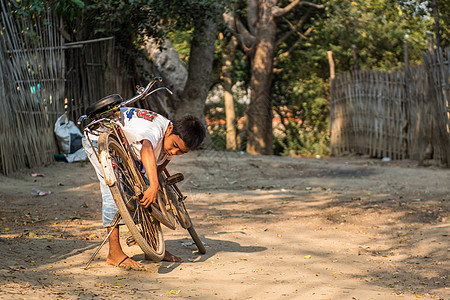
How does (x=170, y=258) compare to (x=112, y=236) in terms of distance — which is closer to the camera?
(x=112, y=236)

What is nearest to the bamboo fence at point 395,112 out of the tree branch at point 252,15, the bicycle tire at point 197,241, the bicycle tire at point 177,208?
the tree branch at point 252,15

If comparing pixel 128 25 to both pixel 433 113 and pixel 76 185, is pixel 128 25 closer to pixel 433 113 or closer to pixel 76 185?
pixel 76 185

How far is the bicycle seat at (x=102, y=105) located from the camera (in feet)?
12.5

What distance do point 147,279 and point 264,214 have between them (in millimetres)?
2978

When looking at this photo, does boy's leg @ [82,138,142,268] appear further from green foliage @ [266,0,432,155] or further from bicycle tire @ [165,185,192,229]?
green foliage @ [266,0,432,155]

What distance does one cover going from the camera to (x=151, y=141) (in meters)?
3.82

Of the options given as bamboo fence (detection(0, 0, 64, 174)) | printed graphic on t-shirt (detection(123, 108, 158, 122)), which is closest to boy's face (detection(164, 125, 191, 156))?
printed graphic on t-shirt (detection(123, 108, 158, 122))

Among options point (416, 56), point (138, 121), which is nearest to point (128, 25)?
point (138, 121)

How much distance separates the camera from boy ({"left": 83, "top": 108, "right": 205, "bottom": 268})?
3.79 m

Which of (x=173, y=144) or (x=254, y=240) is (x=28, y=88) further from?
(x=173, y=144)

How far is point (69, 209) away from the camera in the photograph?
6.61 meters

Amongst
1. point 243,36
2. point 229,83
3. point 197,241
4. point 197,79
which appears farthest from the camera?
point 229,83

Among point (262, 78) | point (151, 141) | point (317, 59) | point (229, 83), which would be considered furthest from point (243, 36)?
point (151, 141)

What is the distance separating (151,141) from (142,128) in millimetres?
127
